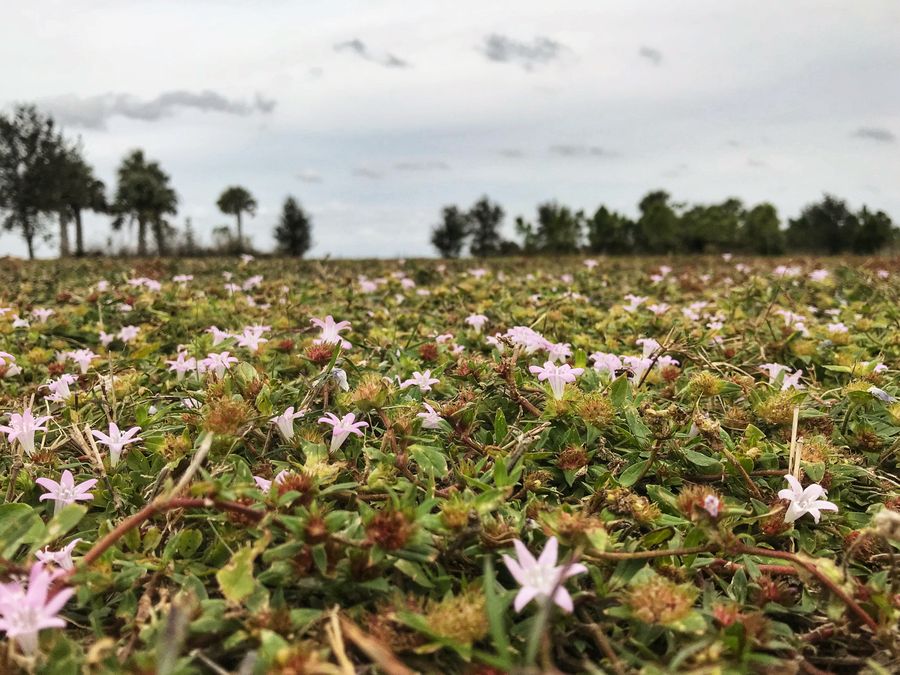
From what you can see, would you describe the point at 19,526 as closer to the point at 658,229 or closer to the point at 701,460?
the point at 701,460

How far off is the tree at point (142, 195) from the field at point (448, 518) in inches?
2817

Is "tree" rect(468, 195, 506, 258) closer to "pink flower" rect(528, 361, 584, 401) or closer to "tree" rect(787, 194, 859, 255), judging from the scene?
"tree" rect(787, 194, 859, 255)

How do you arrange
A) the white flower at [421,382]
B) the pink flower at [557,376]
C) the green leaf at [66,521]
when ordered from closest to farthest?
the green leaf at [66,521] < the pink flower at [557,376] < the white flower at [421,382]

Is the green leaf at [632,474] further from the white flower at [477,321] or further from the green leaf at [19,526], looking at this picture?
the white flower at [477,321]

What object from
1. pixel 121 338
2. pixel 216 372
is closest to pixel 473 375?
pixel 216 372

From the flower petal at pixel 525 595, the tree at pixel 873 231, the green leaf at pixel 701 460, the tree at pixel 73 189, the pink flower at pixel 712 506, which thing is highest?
the tree at pixel 73 189

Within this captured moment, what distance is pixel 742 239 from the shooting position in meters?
56.6

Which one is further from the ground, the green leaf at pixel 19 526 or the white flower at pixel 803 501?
the green leaf at pixel 19 526

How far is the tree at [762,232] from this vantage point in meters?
56.0

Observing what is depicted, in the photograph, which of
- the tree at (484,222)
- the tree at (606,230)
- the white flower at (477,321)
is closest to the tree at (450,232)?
the tree at (484,222)

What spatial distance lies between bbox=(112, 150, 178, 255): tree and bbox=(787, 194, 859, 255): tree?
6250 centimetres

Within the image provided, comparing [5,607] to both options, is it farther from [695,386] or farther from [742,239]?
[742,239]

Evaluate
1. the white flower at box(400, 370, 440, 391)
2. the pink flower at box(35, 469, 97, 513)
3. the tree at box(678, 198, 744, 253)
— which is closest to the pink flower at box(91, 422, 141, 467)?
the pink flower at box(35, 469, 97, 513)

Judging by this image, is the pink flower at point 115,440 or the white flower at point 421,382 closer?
the pink flower at point 115,440
